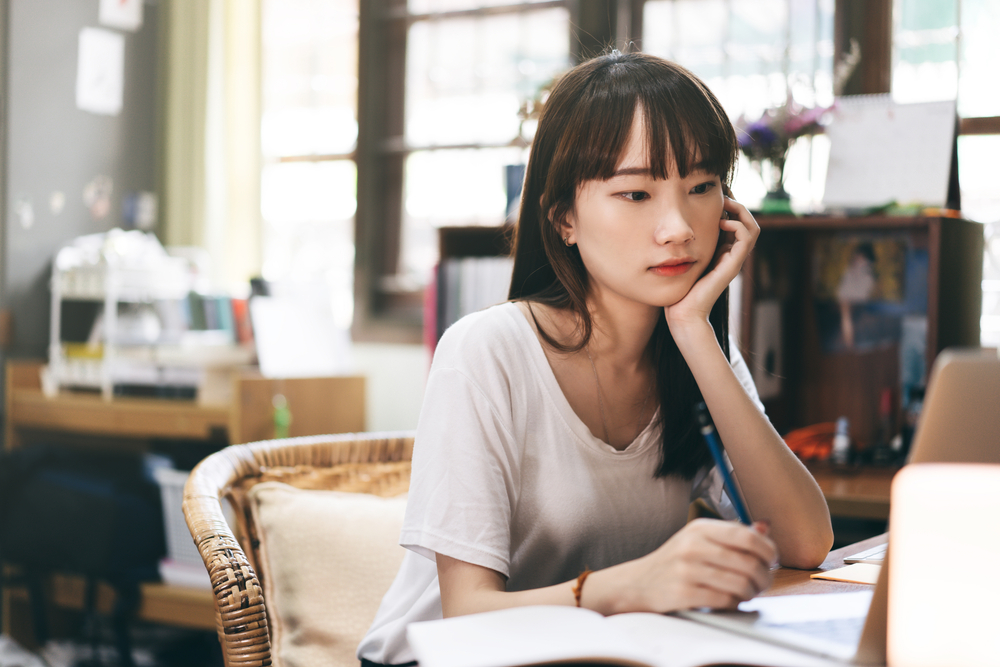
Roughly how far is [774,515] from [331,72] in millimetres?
2667

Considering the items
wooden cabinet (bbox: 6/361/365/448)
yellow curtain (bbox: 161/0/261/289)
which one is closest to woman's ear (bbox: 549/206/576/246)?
wooden cabinet (bbox: 6/361/365/448)

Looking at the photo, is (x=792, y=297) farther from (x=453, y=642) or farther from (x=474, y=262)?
(x=453, y=642)

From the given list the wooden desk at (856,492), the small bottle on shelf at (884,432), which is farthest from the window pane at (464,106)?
the wooden desk at (856,492)

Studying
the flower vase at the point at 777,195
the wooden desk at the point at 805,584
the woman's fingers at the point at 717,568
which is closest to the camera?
the woman's fingers at the point at 717,568

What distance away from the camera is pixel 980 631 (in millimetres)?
526

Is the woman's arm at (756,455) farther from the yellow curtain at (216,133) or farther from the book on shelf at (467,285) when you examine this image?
the yellow curtain at (216,133)

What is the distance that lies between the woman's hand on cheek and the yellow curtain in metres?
2.39

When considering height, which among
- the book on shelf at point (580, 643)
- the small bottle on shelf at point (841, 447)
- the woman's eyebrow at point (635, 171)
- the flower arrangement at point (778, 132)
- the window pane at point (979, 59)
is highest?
the window pane at point (979, 59)

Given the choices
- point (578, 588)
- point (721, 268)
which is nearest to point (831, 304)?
point (721, 268)

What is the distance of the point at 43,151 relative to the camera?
9.35 feet

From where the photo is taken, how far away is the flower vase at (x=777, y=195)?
6.65ft

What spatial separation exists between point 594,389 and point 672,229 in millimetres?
241

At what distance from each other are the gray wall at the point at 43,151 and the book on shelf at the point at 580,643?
2.65 m

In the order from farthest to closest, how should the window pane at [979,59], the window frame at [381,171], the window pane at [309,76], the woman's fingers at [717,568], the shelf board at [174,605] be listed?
the window pane at [309,76]
the window frame at [381,171]
the shelf board at [174,605]
the window pane at [979,59]
the woman's fingers at [717,568]
